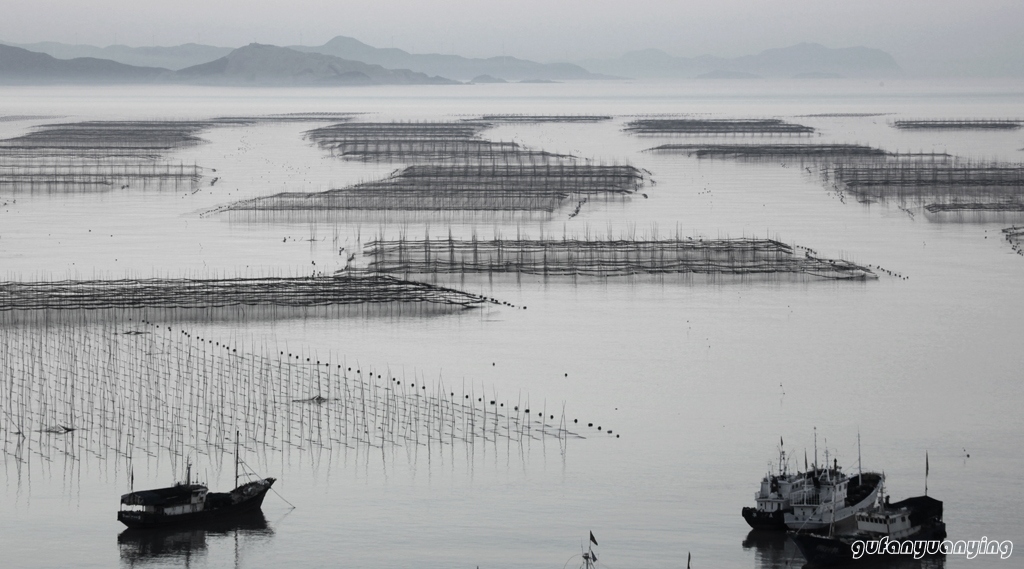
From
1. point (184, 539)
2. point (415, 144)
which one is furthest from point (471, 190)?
point (184, 539)

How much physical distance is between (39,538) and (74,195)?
57904 mm

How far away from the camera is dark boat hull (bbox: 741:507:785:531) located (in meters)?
24.8

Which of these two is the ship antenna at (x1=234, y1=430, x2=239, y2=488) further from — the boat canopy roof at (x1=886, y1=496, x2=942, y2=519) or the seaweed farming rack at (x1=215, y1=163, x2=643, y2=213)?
the seaweed farming rack at (x1=215, y1=163, x2=643, y2=213)

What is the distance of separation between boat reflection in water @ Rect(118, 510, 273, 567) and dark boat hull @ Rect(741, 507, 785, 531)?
895cm

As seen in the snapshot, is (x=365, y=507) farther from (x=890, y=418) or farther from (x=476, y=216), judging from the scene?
(x=476, y=216)

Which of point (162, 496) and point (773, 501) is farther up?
point (162, 496)

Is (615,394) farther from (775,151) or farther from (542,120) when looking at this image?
(542,120)

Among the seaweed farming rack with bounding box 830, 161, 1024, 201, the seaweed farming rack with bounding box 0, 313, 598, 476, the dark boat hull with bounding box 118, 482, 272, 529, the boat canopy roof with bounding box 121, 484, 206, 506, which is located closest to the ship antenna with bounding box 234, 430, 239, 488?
the seaweed farming rack with bounding box 0, 313, 598, 476

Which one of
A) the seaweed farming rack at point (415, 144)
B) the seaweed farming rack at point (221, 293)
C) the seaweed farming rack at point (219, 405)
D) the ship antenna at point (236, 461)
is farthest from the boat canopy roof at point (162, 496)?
the seaweed farming rack at point (415, 144)

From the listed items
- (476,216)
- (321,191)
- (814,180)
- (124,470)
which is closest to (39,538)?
(124,470)

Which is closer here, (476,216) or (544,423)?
(544,423)

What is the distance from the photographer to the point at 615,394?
113 feet

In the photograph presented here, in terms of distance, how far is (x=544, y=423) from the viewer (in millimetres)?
31672

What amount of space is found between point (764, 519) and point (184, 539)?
10791mm
